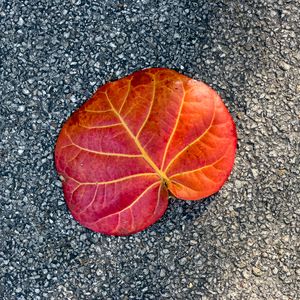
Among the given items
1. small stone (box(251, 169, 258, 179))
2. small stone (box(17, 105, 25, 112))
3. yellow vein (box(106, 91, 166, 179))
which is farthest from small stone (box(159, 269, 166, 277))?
small stone (box(17, 105, 25, 112))

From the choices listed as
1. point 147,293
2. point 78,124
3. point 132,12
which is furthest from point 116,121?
point 147,293

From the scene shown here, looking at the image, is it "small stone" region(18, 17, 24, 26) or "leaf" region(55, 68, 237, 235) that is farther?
"small stone" region(18, 17, 24, 26)

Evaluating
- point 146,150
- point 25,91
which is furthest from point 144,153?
point 25,91

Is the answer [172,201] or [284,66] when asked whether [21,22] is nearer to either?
[172,201]

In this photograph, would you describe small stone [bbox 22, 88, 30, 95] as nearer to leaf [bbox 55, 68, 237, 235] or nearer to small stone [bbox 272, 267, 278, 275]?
leaf [bbox 55, 68, 237, 235]

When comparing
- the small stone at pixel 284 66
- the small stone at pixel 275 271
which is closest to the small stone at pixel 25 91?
the small stone at pixel 284 66

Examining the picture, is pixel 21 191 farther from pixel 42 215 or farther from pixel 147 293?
pixel 147 293
